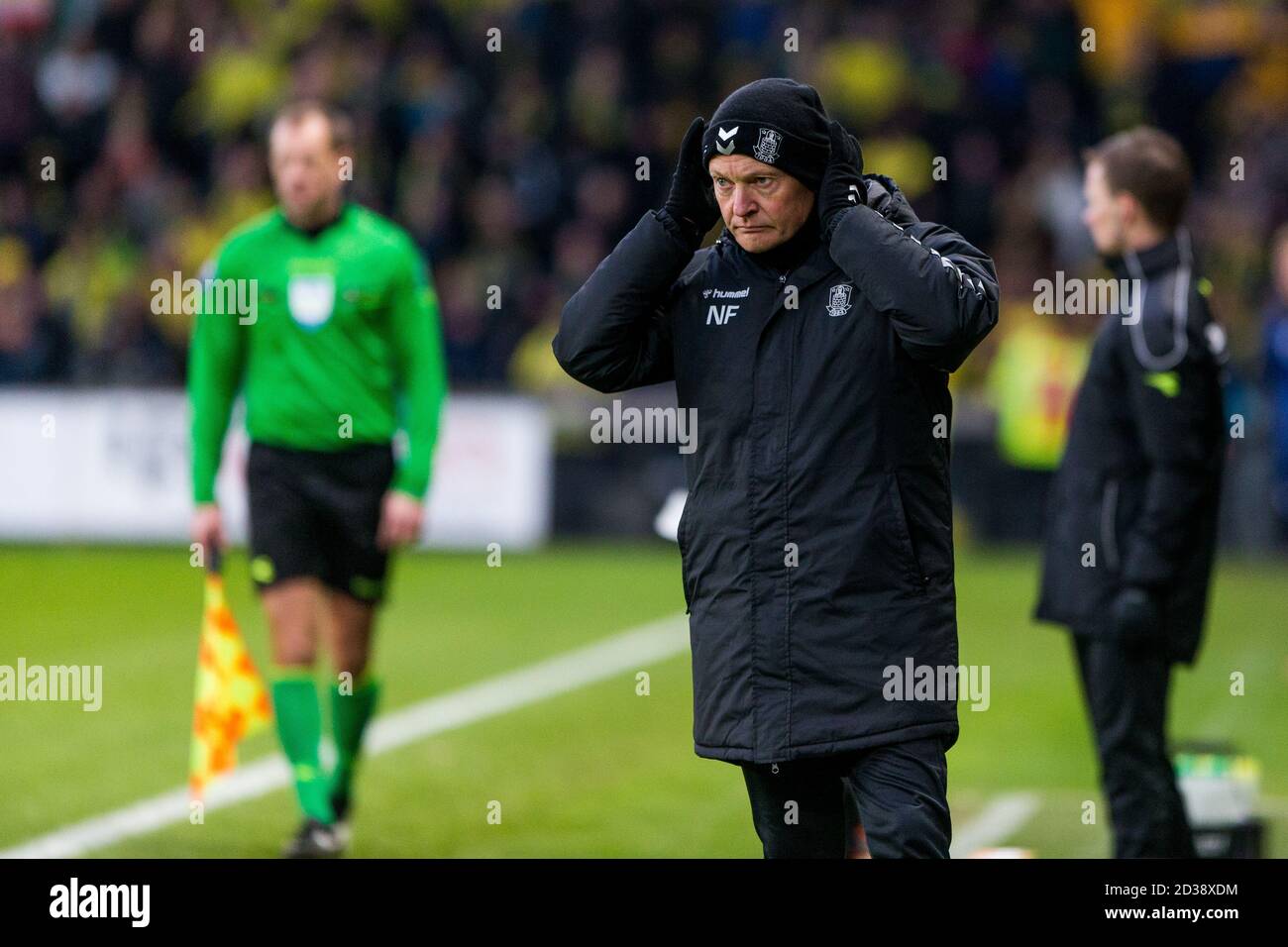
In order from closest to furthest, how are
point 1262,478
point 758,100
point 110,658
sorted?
1. point 758,100
2. point 110,658
3. point 1262,478

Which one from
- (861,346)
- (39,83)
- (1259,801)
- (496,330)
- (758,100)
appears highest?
(39,83)

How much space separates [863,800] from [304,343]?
3419 millimetres

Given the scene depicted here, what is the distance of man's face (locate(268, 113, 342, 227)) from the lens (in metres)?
7.11

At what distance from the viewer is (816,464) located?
4.63m

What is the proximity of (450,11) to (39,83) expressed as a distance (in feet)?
14.2

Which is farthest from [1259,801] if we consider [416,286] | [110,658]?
[110,658]

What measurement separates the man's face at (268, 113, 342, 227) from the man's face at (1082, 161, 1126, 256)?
8.58ft

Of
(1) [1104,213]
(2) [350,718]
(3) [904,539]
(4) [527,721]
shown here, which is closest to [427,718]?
(4) [527,721]

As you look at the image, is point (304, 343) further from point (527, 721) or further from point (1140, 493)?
point (527, 721)

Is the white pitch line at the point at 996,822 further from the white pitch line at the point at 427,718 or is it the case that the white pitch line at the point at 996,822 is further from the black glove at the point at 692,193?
the black glove at the point at 692,193

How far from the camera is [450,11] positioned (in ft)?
68.6

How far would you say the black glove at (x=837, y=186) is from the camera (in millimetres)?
4625

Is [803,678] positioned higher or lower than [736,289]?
lower
